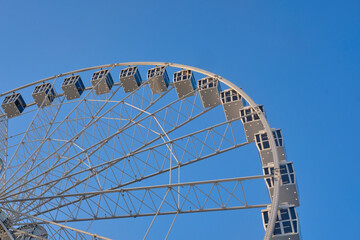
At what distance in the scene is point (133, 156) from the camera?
1443 inches

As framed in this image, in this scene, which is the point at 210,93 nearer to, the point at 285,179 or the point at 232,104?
the point at 232,104

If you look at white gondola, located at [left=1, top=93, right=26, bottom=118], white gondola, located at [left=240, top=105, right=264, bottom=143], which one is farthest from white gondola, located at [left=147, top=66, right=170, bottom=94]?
white gondola, located at [left=1, top=93, right=26, bottom=118]

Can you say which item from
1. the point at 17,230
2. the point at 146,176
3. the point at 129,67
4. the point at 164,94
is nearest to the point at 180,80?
the point at 164,94

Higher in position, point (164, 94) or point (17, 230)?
point (164, 94)

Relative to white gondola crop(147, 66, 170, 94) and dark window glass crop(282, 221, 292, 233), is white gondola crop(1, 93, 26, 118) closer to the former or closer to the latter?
white gondola crop(147, 66, 170, 94)

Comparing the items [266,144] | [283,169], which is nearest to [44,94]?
[266,144]

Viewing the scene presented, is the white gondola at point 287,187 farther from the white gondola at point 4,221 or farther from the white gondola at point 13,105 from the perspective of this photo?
the white gondola at point 13,105

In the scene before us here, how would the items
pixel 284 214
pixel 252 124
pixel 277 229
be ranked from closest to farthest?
1. pixel 277 229
2. pixel 284 214
3. pixel 252 124

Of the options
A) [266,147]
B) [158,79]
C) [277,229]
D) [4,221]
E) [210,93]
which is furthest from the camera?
[158,79]

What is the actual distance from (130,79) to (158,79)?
269cm

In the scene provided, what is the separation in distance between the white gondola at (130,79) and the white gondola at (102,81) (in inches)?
49.2

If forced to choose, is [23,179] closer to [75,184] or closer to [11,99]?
[75,184]

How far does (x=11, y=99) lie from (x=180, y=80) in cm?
1603

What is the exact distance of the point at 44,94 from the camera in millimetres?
45375
